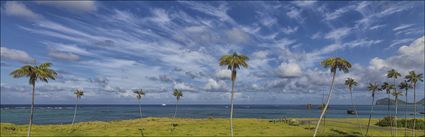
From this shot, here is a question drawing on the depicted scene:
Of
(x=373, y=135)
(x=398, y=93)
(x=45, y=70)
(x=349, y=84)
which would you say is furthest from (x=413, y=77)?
(x=45, y=70)

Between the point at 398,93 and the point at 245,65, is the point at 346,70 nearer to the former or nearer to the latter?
the point at 245,65

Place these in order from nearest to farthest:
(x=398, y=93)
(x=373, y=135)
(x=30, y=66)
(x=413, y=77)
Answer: (x=30, y=66)
(x=413, y=77)
(x=398, y=93)
(x=373, y=135)

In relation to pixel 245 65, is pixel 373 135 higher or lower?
lower

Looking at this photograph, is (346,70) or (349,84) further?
(349,84)

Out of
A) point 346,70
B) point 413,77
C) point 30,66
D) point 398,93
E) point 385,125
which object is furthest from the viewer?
point 385,125

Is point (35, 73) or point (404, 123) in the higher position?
point (35, 73)

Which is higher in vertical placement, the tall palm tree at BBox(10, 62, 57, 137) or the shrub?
the tall palm tree at BBox(10, 62, 57, 137)

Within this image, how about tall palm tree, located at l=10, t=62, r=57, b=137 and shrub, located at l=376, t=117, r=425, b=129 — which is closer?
tall palm tree, located at l=10, t=62, r=57, b=137

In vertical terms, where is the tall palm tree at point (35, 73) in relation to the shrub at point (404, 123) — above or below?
above

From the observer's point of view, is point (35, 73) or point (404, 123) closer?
point (35, 73)

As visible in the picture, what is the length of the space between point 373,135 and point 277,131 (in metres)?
25.7

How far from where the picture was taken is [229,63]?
68250mm

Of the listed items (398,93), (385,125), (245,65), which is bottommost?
(385,125)

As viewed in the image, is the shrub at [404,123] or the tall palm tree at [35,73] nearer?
the tall palm tree at [35,73]
